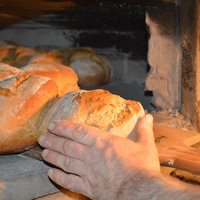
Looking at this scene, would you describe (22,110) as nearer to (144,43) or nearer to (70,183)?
(70,183)

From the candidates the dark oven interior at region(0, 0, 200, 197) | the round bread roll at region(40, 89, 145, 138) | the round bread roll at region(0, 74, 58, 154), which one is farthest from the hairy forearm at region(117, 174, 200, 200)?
the round bread roll at region(0, 74, 58, 154)

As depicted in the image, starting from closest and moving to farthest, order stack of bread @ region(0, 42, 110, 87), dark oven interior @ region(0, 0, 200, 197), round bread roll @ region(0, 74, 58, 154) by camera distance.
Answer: round bread roll @ region(0, 74, 58, 154)
dark oven interior @ region(0, 0, 200, 197)
stack of bread @ region(0, 42, 110, 87)

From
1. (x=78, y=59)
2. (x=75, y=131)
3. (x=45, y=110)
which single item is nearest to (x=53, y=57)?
(x=78, y=59)

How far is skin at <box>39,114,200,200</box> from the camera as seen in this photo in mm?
865

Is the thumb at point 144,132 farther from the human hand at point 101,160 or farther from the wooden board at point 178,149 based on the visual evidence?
the wooden board at point 178,149

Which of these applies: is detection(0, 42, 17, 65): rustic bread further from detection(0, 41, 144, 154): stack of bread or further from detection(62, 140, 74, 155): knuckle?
detection(62, 140, 74, 155): knuckle

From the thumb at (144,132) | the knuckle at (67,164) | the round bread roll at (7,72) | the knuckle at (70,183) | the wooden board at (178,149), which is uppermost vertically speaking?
the round bread roll at (7,72)

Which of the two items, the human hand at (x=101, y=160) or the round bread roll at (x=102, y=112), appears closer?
the human hand at (x=101, y=160)

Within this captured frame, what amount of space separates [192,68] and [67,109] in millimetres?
1062

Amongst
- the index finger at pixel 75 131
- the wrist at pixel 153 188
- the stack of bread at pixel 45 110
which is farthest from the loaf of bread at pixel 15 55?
the wrist at pixel 153 188

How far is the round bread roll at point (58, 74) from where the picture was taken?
1596mm

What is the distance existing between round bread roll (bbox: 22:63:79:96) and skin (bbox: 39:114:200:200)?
23.6 inches

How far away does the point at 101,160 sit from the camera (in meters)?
0.92

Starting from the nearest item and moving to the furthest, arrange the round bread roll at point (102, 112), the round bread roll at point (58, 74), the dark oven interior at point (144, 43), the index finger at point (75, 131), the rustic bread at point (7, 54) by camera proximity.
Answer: the index finger at point (75, 131)
the round bread roll at point (102, 112)
the round bread roll at point (58, 74)
the dark oven interior at point (144, 43)
the rustic bread at point (7, 54)
